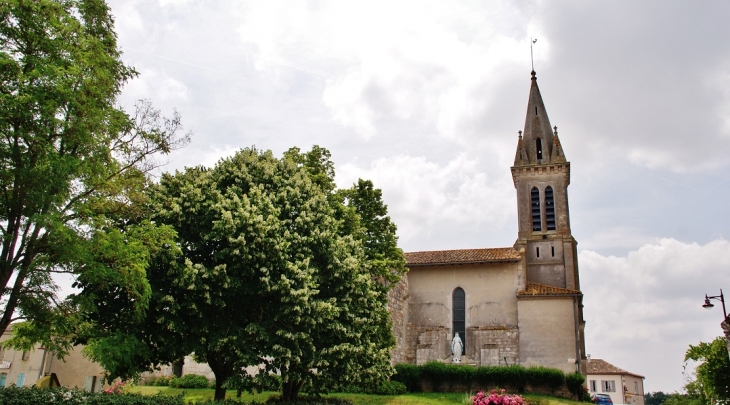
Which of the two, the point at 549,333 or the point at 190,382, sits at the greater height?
the point at 549,333

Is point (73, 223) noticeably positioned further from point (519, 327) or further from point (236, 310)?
point (519, 327)

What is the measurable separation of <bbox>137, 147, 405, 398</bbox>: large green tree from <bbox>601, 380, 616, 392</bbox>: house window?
60120 millimetres

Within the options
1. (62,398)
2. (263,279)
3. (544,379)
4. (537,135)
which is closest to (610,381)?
(537,135)

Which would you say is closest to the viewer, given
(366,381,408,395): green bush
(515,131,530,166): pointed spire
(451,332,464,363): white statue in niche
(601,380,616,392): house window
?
(366,381,408,395): green bush

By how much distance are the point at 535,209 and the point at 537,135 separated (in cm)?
629

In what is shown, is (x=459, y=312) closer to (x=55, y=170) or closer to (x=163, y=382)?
(x=163, y=382)

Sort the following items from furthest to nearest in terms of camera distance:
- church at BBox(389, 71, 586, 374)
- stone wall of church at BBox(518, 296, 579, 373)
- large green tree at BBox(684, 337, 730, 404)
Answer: church at BBox(389, 71, 586, 374) → stone wall of church at BBox(518, 296, 579, 373) → large green tree at BBox(684, 337, 730, 404)

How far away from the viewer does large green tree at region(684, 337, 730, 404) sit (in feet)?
53.5

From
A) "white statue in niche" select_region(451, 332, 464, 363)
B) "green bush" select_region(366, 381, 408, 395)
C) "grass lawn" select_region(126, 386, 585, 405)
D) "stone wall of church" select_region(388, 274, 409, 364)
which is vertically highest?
"stone wall of church" select_region(388, 274, 409, 364)

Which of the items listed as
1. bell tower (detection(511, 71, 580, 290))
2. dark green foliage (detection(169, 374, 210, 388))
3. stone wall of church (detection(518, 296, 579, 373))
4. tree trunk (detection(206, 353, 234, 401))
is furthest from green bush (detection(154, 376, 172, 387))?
bell tower (detection(511, 71, 580, 290))

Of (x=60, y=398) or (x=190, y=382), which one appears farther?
(x=190, y=382)

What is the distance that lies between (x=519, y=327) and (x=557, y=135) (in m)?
16.4

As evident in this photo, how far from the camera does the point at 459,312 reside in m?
34.8

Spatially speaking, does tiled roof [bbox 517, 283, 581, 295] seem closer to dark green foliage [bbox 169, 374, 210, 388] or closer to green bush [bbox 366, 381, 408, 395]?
green bush [bbox 366, 381, 408, 395]
